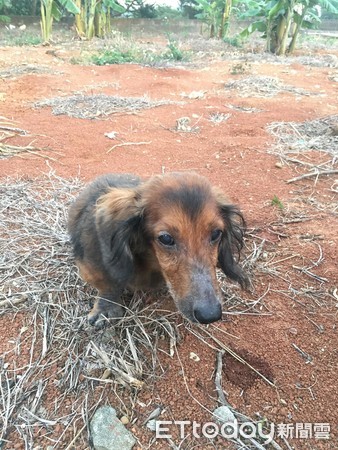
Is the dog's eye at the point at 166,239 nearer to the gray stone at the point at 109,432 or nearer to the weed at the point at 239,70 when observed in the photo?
the gray stone at the point at 109,432

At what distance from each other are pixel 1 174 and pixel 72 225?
2387mm

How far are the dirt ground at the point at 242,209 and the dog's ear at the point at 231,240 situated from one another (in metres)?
0.41

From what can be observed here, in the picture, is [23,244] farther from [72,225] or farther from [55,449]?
[55,449]

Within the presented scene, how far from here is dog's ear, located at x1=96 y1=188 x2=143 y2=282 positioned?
2.31 meters

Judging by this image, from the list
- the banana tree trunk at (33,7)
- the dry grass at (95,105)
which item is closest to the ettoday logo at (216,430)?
the dry grass at (95,105)

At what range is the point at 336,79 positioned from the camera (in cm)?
1108

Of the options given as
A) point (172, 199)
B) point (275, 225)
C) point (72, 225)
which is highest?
point (172, 199)

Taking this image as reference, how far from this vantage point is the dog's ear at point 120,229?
2.31m

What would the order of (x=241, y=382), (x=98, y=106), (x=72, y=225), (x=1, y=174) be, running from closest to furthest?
(x=241, y=382) → (x=72, y=225) → (x=1, y=174) → (x=98, y=106)

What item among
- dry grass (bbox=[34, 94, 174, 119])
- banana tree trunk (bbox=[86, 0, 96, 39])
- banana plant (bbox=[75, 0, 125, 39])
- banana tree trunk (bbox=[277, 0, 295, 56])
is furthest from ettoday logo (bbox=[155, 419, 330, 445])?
banana tree trunk (bbox=[86, 0, 96, 39])

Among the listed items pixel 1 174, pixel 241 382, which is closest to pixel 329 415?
pixel 241 382

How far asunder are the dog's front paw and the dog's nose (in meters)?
0.94

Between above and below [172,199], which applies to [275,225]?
below

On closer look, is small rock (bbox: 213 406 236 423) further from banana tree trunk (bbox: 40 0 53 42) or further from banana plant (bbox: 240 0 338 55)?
banana tree trunk (bbox: 40 0 53 42)
